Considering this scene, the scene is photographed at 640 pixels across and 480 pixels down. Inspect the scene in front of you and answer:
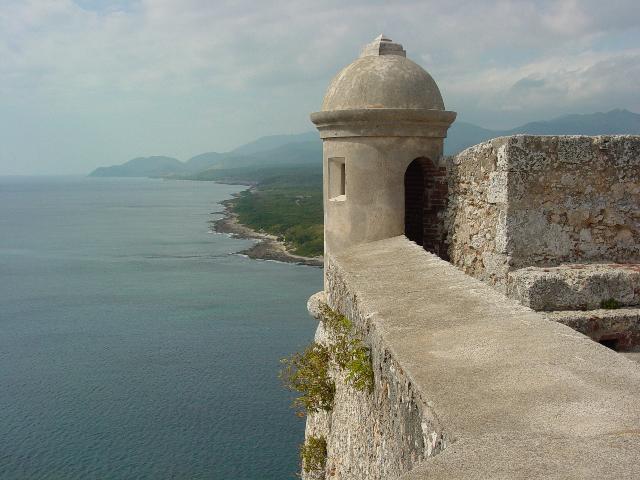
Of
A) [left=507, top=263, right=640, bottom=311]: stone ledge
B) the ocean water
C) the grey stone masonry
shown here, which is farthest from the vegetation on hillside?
the grey stone masonry

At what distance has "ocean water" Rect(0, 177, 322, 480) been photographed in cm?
2389

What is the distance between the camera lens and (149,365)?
30.4 m

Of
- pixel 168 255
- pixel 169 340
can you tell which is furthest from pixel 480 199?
pixel 168 255

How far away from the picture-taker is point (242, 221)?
79750mm

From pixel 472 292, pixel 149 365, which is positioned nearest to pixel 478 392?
pixel 472 292

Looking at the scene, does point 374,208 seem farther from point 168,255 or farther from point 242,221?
point 242,221

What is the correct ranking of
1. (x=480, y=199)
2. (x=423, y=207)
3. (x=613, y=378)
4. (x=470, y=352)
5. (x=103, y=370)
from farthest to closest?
(x=103, y=370), (x=423, y=207), (x=480, y=199), (x=470, y=352), (x=613, y=378)

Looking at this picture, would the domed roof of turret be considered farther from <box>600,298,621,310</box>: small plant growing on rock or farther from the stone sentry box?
<box>600,298,621,310</box>: small plant growing on rock

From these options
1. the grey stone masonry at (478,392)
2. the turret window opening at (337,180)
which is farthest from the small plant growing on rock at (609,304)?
the turret window opening at (337,180)

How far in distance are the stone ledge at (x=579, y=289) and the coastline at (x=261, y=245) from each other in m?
47.1

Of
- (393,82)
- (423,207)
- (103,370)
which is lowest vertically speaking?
(103,370)

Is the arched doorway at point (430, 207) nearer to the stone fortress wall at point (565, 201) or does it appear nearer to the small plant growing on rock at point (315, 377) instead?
the stone fortress wall at point (565, 201)

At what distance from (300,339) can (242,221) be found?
47973mm

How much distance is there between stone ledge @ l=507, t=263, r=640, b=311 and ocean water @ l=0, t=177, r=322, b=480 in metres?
19.4
